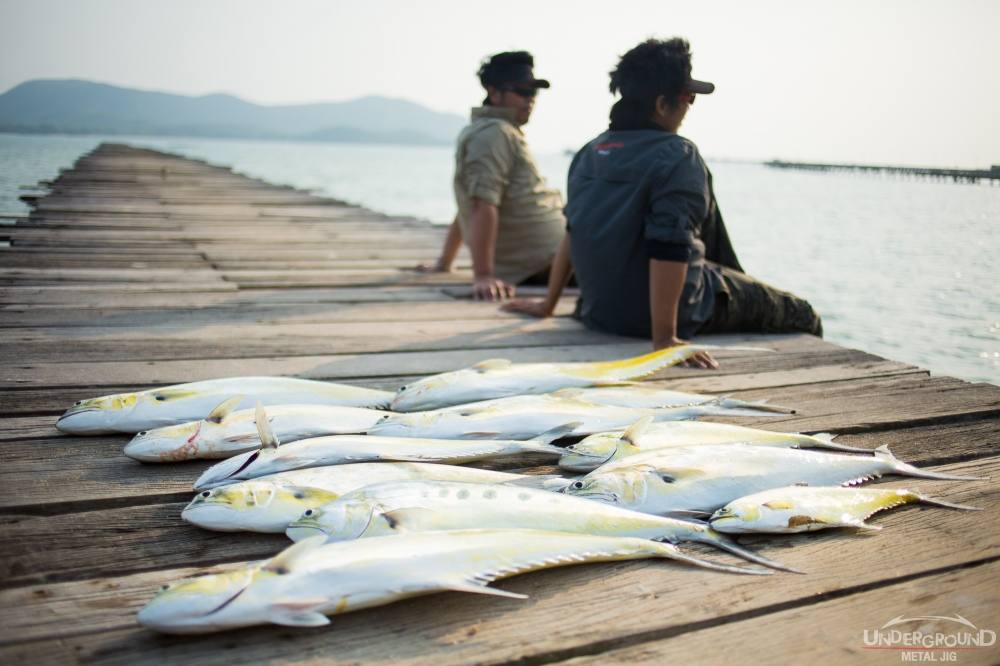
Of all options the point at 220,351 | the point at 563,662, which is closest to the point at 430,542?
the point at 563,662

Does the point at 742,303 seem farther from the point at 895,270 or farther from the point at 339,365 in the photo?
the point at 895,270

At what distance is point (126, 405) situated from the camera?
2.64m

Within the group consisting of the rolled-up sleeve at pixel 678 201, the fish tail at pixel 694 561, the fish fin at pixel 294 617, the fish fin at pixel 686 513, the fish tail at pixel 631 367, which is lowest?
the fish tail at pixel 694 561

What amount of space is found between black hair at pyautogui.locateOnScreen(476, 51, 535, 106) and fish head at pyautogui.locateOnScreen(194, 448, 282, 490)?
14.0 ft

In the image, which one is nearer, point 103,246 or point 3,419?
point 3,419

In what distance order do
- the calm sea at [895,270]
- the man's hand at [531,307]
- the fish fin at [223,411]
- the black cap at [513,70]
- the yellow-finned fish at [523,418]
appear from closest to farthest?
the fish fin at [223,411] < the yellow-finned fish at [523,418] < the man's hand at [531,307] < the black cap at [513,70] < the calm sea at [895,270]

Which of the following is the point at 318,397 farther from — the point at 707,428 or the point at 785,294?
the point at 785,294

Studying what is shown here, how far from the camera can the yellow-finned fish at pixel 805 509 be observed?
1.99 metres

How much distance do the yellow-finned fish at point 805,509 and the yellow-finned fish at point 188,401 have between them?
1.47 metres

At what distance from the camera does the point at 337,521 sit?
1823 millimetres

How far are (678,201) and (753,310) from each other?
112 centimetres

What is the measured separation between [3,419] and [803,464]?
109 inches

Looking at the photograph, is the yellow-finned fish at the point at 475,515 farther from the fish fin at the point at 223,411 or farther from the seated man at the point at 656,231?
the seated man at the point at 656,231

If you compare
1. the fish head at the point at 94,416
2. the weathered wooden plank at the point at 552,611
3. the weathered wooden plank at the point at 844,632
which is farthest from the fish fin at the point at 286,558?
the fish head at the point at 94,416
